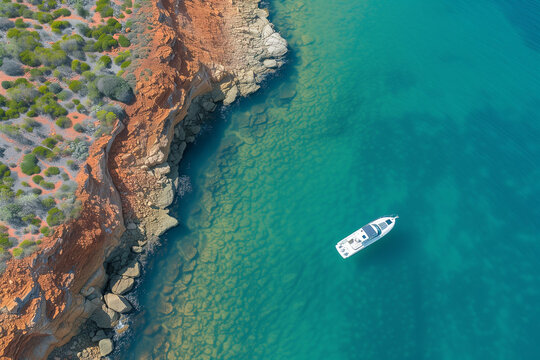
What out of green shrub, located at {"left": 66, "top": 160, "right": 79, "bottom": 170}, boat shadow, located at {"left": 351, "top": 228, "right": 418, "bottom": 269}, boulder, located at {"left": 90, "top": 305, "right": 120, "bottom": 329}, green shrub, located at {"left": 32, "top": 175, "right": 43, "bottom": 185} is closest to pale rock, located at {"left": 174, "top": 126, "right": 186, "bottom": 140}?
green shrub, located at {"left": 66, "top": 160, "right": 79, "bottom": 170}

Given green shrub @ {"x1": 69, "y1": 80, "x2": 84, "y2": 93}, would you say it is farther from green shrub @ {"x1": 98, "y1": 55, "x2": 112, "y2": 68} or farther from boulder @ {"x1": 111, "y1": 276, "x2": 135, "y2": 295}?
boulder @ {"x1": 111, "y1": 276, "x2": 135, "y2": 295}

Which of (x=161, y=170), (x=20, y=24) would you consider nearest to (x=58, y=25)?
(x=20, y=24)

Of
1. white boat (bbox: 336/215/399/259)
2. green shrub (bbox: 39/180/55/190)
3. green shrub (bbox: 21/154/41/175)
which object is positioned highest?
green shrub (bbox: 21/154/41/175)

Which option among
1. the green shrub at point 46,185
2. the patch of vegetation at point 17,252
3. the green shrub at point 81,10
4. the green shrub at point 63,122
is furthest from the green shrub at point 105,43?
the patch of vegetation at point 17,252

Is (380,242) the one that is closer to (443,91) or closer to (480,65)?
(443,91)

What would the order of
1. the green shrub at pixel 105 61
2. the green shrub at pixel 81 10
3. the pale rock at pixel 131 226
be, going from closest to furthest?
the pale rock at pixel 131 226
the green shrub at pixel 105 61
the green shrub at pixel 81 10

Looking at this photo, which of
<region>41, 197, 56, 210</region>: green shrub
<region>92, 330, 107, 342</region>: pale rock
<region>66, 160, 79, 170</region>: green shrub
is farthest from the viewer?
<region>66, 160, 79, 170</region>: green shrub

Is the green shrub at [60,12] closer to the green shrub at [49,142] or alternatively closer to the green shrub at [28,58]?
the green shrub at [28,58]
